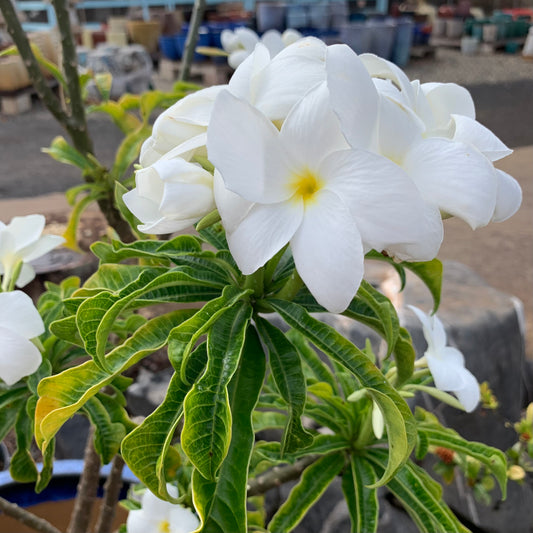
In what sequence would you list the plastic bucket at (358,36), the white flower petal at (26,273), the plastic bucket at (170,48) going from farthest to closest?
the plastic bucket at (358,36) < the plastic bucket at (170,48) < the white flower petal at (26,273)

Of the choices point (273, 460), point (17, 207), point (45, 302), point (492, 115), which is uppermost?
point (45, 302)

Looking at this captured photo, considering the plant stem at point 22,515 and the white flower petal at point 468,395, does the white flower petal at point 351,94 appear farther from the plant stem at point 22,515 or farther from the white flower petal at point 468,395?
the plant stem at point 22,515

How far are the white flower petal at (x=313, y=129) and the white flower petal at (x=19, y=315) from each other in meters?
0.30

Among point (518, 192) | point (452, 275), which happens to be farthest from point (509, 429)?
point (518, 192)

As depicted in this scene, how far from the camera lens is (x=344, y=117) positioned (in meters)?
0.38

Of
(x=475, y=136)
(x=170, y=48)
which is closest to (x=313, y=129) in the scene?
(x=475, y=136)

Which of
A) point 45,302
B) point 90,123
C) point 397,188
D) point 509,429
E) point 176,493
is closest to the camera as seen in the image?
point 397,188

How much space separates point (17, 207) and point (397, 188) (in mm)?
3248

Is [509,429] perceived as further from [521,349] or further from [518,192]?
[518,192]

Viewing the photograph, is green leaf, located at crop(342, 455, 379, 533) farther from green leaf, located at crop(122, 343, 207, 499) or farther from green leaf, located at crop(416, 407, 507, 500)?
green leaf, located at crop(122, 343, 207, 499)

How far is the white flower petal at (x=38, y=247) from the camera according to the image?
69cm

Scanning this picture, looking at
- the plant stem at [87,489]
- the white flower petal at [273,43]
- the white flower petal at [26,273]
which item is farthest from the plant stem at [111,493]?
the white flower petal at [273,43]

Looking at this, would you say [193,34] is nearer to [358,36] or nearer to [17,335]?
[17,335]

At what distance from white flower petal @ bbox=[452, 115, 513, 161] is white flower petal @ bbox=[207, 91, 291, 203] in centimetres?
13
